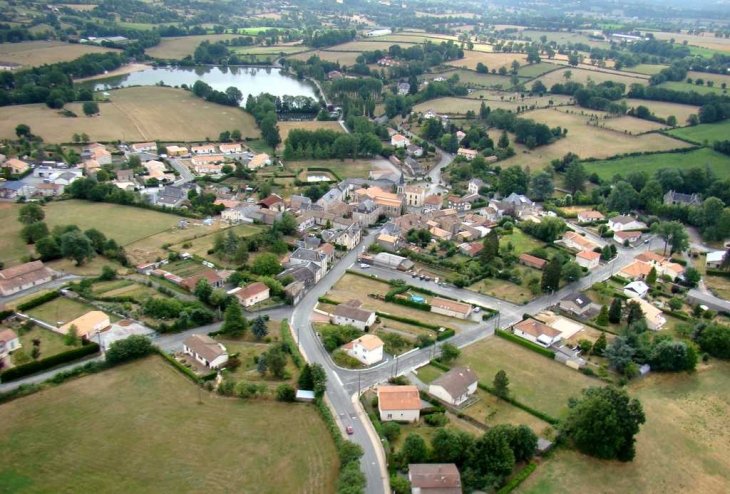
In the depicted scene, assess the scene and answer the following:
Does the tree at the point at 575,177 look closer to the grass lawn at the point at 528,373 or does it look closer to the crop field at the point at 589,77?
the grass lawn at the point at 528,373

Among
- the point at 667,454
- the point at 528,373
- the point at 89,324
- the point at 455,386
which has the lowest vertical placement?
the point at 667,454

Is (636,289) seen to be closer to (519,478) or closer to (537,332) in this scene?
(537,332)

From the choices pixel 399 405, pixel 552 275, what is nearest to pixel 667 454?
pixel 399 405

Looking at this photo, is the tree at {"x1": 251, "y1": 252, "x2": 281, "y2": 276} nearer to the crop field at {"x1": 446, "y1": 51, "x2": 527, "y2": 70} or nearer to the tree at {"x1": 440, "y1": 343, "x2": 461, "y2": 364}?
the tree at {"x1": 440, "y1": 343, "x2": 461, "y2": 364}

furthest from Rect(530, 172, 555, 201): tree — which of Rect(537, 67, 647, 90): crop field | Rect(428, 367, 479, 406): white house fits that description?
Rect(537, 67, 647, 90): crop field

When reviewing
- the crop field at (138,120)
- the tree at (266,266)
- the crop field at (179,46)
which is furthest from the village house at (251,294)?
the crop field at (179,46)

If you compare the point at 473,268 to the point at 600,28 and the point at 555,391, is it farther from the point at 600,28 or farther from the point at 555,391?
the point at 600,28

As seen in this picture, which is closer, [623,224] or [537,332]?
[537,332]
